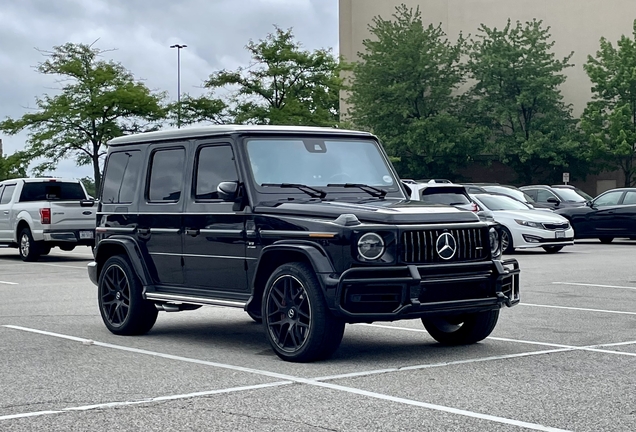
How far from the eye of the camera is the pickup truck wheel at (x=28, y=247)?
24266mm

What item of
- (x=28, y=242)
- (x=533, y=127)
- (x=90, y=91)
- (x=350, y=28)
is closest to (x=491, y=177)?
(x=533, y=127)

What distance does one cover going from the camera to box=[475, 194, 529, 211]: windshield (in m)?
25.6

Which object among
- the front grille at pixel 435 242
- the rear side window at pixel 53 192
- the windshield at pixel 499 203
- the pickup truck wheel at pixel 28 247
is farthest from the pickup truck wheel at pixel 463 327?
the rear side window at pixel 53 192

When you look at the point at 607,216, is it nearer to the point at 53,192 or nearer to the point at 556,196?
the point at 556,196

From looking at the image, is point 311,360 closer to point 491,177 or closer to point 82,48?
point 82,48

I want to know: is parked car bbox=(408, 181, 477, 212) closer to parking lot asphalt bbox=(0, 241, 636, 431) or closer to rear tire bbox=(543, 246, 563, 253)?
rear tire bbox=(543, 246, 563, 253)

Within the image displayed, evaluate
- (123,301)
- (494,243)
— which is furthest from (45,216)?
(494,243)

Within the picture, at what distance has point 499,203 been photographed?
2580 centimetres

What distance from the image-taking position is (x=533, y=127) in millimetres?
60656

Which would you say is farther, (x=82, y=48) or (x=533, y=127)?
(x=533, y=127)

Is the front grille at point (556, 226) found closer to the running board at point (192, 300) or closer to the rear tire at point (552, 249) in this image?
the rear tire at point (552, 249)

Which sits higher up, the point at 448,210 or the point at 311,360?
the point at 448,210

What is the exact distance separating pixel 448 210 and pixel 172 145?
285cm

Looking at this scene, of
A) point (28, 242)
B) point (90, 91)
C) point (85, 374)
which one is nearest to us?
point (85, 374)
